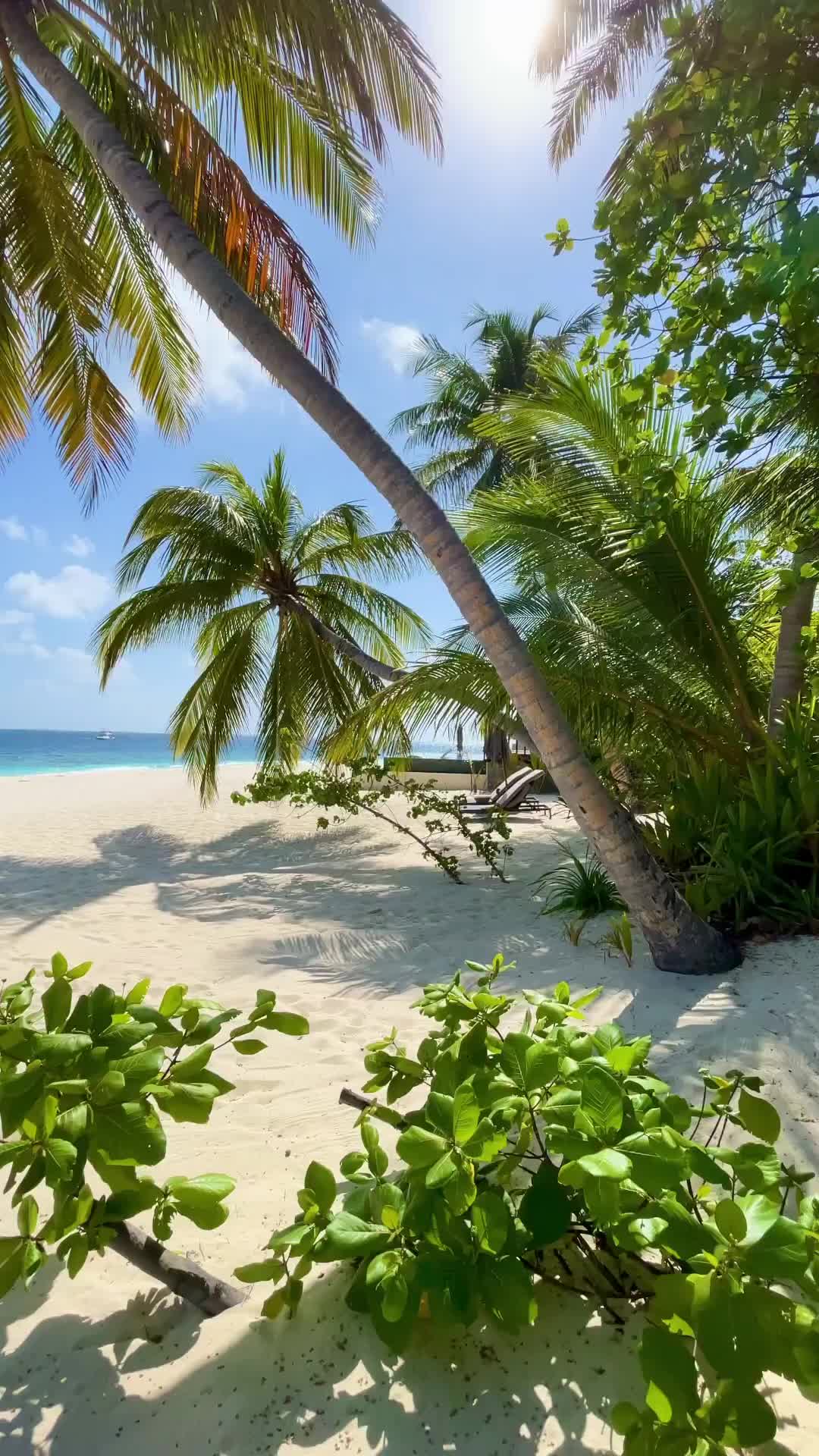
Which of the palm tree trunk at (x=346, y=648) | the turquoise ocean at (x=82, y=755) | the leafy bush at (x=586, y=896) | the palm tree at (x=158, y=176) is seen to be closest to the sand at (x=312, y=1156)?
the leafy bush at (x=586, y=896)

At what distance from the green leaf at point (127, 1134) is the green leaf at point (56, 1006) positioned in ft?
0.59

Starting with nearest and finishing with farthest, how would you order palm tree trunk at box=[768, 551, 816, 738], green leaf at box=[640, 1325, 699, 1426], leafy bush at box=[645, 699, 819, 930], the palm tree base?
green leaf at box=[640, 1325, 699, 1426] → the palm tree base → leafy bush at box=[645, 699, 819, 930] → palm tree trunk at box=[768, 551, 816, 738]

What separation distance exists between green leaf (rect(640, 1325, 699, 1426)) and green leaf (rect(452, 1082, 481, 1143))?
1.02ft

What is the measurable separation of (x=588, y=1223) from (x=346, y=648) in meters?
7.95

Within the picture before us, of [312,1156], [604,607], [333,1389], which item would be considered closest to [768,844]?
[604,607]

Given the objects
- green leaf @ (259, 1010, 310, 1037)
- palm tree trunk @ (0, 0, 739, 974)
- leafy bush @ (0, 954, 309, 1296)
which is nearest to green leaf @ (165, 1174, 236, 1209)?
leafy bush @ (0, 954, 309, 1296)

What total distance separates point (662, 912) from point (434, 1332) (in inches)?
99.0

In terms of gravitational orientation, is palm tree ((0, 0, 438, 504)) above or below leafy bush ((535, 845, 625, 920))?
above

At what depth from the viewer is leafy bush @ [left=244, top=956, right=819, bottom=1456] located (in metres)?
0.84

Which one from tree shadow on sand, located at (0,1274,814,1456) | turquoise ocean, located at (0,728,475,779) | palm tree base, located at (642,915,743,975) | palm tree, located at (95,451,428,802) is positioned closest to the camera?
tree shadow on sand, located at (0,1274,814,1456)

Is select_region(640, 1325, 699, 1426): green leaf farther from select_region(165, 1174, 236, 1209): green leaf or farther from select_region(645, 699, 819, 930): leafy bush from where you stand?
select_region(645, 699, 819, 930): leafy bush

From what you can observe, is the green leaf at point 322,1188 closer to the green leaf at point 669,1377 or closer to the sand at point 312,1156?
the sand at point 312,1156

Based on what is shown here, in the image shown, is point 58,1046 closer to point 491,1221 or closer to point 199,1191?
point 199,1191

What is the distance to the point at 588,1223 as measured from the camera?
128 cm
